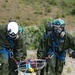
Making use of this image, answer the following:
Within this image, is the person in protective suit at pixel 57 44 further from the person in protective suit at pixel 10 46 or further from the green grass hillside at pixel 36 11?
the green grass hillside at pixel 36 11

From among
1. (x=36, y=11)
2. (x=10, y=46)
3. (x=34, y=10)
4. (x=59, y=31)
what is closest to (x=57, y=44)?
(x=59, y=31)

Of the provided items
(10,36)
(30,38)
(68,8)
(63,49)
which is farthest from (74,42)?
(68,8)

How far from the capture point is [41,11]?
112 feet

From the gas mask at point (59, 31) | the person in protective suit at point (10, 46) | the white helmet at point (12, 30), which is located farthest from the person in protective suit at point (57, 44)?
the white helmet at point (12, 30)

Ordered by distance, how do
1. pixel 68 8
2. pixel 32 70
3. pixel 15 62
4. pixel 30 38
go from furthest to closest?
1. pixel 68 8
2. pixel 30 38
3. pixel 15 62
4. pixel 32 70

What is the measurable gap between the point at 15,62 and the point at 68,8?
25.7 meters

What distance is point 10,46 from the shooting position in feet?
31.1

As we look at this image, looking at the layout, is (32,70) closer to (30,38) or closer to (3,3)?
(30,38)

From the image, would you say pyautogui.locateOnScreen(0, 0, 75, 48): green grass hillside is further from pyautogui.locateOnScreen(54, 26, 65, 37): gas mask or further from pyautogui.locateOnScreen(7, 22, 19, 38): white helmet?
pyautogui.locateOnScreen(7, 22, 19, 38): white helmet

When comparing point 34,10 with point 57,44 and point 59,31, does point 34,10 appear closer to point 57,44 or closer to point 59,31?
point 57,44

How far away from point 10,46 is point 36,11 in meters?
24.8

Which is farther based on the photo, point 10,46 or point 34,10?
point 34,10

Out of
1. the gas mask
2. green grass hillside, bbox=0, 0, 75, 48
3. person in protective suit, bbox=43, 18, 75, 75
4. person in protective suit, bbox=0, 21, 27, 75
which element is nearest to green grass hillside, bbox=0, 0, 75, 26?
green grass hillside, bbox=0, 0, 75, 48

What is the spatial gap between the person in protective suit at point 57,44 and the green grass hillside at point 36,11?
20.7 meters
